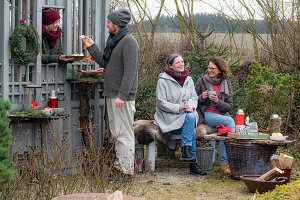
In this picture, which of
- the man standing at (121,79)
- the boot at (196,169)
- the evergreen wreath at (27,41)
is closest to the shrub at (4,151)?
the evergreen wreath at (27,41)

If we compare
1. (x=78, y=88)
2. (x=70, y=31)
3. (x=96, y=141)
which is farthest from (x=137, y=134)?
(x=70, y=31)

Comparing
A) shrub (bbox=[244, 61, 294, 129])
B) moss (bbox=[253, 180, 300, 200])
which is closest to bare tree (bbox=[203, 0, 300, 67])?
shrub (bbox=[244, 61, 294, 129])

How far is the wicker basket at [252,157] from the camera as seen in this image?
25.2 feet

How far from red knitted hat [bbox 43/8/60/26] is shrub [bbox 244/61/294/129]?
4.08 meters

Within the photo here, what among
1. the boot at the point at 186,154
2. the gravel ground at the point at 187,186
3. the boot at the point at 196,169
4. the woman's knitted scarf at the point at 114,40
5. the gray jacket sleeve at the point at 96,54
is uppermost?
the woman's knitted scarf at the point at 114,40

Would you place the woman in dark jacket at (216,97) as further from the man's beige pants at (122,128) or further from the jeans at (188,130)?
the man's beige pants at (122,128)

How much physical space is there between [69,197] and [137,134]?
4441 mm

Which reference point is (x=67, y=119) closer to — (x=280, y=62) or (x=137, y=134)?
(x=137, y=134)

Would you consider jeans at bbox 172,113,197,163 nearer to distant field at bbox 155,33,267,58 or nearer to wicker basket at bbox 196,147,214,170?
wicker basket at bbox 196,147,214,170

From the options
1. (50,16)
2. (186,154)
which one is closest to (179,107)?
(186,154)

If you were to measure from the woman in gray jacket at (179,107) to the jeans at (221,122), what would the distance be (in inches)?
12.1

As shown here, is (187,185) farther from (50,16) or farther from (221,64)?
(50,16)

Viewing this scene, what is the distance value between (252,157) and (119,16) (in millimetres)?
2639

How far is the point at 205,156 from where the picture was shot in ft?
28.2
